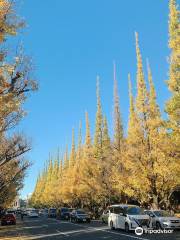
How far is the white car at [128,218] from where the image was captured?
2598 centimetres

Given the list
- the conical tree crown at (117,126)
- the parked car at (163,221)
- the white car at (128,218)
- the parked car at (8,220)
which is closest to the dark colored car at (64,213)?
the parked car at (8,220)

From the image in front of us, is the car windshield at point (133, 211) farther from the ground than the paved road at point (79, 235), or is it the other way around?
the car windshield at point (133, 211)

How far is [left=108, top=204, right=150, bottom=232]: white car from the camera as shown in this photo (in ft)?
85.3

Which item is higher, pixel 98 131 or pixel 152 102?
pixel 98 131

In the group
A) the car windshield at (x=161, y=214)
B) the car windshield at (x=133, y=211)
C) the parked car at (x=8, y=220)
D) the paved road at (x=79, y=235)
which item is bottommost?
the paved road at (x=79, y=235)

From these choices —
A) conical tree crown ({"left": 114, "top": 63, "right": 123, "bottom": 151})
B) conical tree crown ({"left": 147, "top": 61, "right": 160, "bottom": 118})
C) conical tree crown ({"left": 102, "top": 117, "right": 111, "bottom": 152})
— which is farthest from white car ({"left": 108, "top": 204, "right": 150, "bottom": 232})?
conical tree crown ({"left": 102, "top": 117, "right": 111, "bottom": 152})

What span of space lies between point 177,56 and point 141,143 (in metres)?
11.6

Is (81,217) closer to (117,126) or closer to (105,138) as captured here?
(117,126)

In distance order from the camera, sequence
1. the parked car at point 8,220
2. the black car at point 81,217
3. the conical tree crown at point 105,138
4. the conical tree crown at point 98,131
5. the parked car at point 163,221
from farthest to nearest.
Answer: the conical tree crown at point 98,131 < the conical tree crown at point 105,138 < the parked car at point 8,220 < the black car at point 81,217 < the parked car at point 163,221

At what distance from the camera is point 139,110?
129 feet

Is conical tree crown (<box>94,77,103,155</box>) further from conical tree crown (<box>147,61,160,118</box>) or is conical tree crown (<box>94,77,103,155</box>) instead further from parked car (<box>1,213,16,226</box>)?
conical tree crown (<box>147,61,160,118</box>)

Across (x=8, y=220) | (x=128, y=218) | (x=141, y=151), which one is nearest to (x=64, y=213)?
(x=8, y=220)

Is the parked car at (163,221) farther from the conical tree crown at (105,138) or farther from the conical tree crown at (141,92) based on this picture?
the conical tree crown at (105,138)

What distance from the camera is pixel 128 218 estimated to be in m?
26.5
